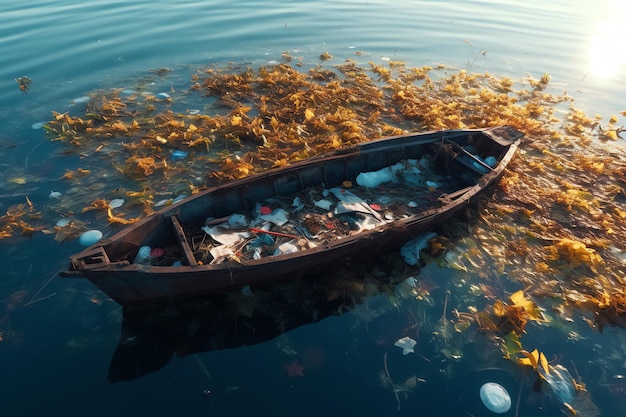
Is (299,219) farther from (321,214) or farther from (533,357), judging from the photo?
(533,357)

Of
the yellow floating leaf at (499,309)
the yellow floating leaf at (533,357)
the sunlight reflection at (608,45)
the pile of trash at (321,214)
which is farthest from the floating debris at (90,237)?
the sunlight reflection at (608,45)

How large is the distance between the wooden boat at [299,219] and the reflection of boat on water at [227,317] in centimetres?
34

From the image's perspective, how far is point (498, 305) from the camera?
21.6 feet

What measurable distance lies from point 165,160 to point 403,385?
29.6 feet

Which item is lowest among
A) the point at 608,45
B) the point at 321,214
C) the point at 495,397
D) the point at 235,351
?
the point at 495,397

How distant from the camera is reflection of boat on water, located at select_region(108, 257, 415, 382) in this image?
585 centimetres

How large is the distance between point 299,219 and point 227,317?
268 centimetres

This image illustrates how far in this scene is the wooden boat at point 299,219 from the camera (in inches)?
229

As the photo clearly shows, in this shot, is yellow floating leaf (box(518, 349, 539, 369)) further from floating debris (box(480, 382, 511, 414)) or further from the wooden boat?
the wooden boat

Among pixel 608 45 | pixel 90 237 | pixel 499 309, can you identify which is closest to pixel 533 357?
pixel 499 309

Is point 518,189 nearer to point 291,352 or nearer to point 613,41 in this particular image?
point 291,352

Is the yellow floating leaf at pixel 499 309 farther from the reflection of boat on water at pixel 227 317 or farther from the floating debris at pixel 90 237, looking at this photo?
the floating debris at pixel 90 237

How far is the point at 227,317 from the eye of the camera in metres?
6.34

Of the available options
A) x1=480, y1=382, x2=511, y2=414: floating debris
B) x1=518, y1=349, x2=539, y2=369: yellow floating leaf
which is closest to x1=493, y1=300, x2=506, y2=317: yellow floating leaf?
x1=518, y1=349, x2=539, y2=369: yellow floating leaf
